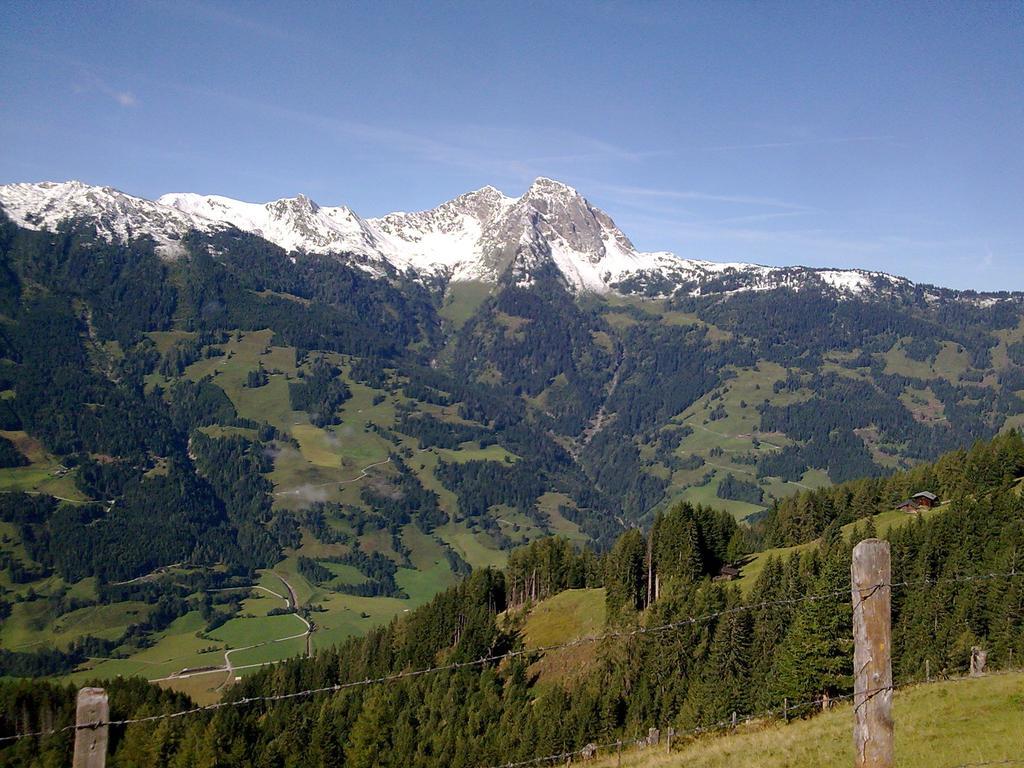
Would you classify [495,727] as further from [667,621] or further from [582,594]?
[582,594]

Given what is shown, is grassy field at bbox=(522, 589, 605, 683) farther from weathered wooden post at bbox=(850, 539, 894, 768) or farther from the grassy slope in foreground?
weathered wooden post at bbox=(850, 539, 894, 768)

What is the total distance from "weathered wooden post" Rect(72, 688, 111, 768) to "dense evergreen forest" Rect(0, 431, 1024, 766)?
126ft

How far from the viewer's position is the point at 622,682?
8444 cm

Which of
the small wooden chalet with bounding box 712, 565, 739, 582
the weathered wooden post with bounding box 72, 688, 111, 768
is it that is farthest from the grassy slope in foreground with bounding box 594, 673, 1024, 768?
the small wooden chalet with bounding box 712, 565, 739, 582

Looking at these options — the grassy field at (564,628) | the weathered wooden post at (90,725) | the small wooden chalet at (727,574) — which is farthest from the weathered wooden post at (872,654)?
the small wooden chalet at (727,574)

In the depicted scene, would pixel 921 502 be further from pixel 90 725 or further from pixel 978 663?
pixel 90 725

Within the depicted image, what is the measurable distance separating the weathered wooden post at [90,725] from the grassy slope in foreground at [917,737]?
23.5 metres

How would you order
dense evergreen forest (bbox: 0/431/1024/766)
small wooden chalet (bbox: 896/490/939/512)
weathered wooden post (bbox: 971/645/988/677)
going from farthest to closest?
small wooden chalet (bbox: 896/490/939/512), dense evergreen forest (bbox: 0/431/1024/766), weathered wooden post (bbox: 971/645/988/677)

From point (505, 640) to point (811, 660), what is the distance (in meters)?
73.9

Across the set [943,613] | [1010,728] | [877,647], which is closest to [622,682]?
[943,613]

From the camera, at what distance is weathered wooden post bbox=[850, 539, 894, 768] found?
46.1ft

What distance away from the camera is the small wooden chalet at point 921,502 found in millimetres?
125312

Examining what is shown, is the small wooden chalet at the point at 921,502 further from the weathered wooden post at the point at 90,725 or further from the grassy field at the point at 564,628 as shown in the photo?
the weathered wooden post at the point at 90,725

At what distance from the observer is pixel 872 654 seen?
14242 mm
